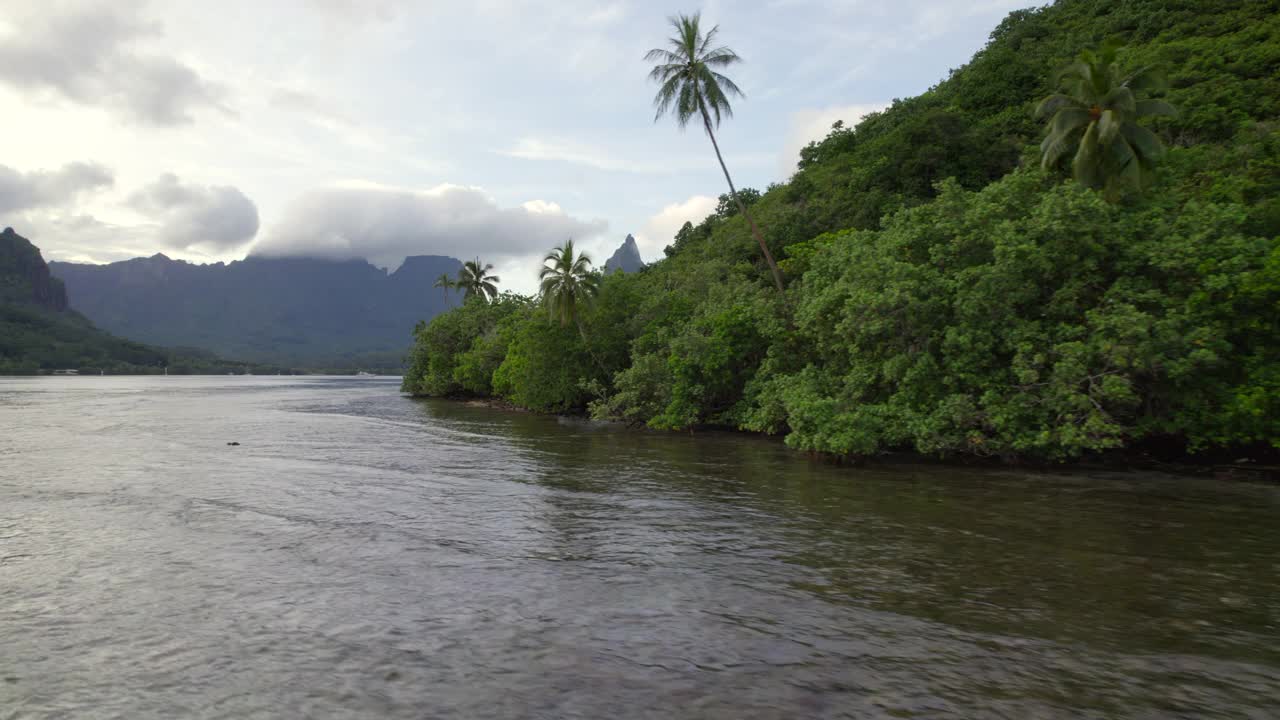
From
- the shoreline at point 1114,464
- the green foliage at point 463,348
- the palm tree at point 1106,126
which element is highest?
the palm tree at point 1106,126

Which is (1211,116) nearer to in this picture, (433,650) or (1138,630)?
(1138,630)

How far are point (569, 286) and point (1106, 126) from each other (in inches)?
1370

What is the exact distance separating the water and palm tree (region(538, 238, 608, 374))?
30295 millimetres

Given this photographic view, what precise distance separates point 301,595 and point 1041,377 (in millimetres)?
23927

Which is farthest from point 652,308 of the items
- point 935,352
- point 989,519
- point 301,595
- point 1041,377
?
point 301,595

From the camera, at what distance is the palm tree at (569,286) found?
5125 centimetres

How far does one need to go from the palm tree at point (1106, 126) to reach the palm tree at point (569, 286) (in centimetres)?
3123

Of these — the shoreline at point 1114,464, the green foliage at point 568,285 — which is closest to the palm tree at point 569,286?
the green foliage at point 568,285

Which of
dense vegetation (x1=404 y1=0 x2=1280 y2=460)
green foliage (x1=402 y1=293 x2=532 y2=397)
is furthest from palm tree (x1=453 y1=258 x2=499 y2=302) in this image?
dense vegetation (x1=404 y1=0 x2=1280 y2=460)

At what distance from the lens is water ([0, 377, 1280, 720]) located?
7.34 metres

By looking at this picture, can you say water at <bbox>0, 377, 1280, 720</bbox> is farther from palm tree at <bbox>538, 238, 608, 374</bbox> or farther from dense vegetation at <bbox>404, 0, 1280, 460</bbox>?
palm tree at <bbox>538, 238, 608, 374</bbox>

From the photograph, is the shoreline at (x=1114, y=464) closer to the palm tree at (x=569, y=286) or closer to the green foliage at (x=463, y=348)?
the palm tree at (x=569, y=286)

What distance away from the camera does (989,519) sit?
624 inches

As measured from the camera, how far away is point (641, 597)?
10602mm
